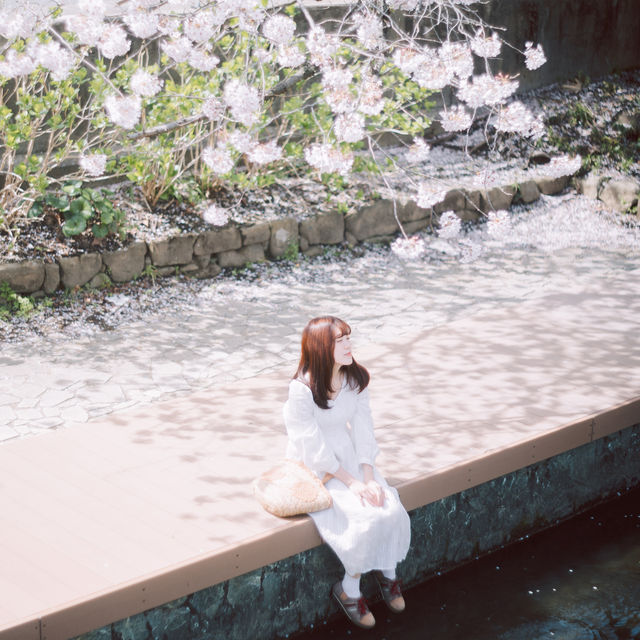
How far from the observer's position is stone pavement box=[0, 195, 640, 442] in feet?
19.8

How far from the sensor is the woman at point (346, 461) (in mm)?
4191

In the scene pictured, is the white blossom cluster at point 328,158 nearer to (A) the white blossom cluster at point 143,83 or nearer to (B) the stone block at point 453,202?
(A) the white blossom cluster at point 143,83

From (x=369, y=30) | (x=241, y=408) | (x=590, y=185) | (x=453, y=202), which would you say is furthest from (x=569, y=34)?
(x=241, y=408)

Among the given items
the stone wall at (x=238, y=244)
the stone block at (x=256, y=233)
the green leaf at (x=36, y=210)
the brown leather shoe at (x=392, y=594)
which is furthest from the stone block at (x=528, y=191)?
the brown leather shoe at (x=392, y=594)

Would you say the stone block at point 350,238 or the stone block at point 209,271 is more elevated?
the stone block at point 350,238

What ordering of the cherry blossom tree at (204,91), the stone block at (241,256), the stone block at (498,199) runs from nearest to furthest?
1. the cherry blossom tree at (204,91)
2. the stone block at (241,256)
3. the stone block at (498,199)

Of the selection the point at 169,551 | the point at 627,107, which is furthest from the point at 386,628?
the point at 627,107

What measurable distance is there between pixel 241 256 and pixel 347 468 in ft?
14.9

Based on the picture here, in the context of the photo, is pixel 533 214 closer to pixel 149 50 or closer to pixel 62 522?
pixel 149 50

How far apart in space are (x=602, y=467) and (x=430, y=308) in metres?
2.41

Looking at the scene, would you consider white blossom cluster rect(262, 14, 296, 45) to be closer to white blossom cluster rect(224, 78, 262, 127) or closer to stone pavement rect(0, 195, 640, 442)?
white blossom cluster rect(224, 78, 262, 127)

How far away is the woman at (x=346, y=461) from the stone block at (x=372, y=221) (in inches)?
200

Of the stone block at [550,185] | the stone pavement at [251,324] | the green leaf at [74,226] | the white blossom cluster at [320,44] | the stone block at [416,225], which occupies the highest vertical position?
the white blossom cluster at [320,44]

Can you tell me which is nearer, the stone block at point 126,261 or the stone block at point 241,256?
the stone block at point 126,261
